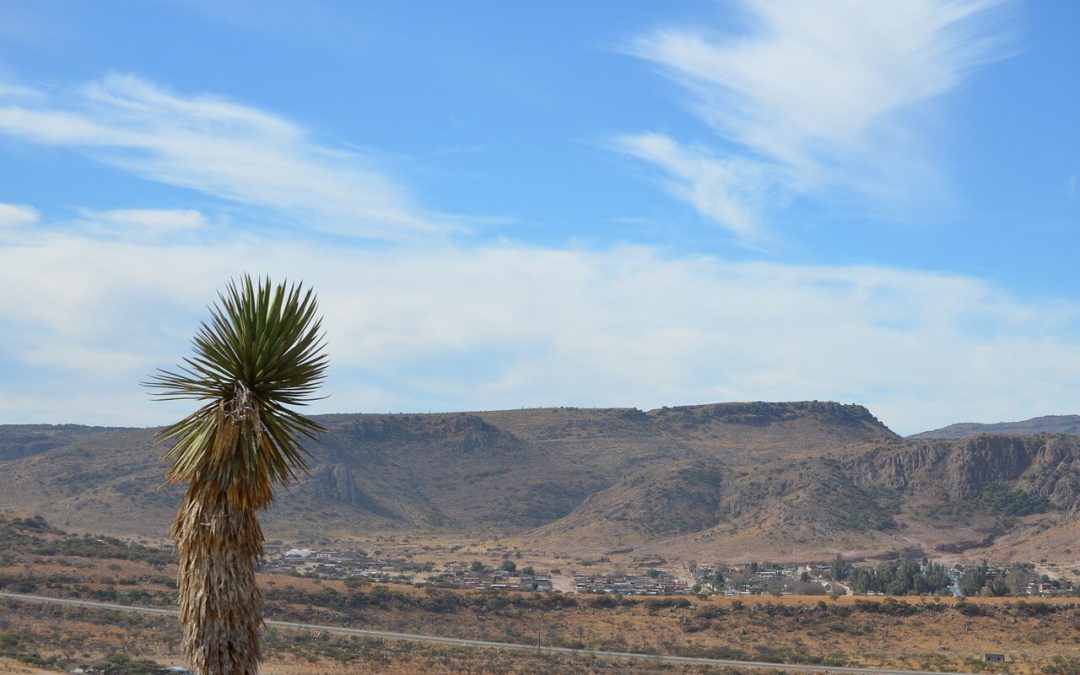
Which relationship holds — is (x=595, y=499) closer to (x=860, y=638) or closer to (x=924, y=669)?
(x=860, y=638)

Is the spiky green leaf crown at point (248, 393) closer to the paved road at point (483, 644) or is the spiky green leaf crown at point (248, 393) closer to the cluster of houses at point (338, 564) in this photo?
the paved road at point (483, 644)

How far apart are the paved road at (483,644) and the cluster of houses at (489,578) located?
23.3 m

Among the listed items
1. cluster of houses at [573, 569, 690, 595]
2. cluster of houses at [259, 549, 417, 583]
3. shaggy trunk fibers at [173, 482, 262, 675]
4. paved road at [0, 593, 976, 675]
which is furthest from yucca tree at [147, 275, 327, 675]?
cluster of houses at [259, 549, 417, 583]

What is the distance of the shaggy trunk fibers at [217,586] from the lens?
39.9ft

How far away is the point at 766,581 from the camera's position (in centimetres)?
9181

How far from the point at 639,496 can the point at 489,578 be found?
5920cm

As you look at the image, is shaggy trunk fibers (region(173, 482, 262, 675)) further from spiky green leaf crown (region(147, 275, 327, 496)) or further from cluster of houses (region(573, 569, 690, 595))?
cluster of houses (region(573, 569, 690, 595))

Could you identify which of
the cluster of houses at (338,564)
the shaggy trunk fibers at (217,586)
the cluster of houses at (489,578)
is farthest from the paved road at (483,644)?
the shaggy trunk fibers at (217,586)

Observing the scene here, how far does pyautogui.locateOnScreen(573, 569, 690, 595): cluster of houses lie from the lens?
266ft

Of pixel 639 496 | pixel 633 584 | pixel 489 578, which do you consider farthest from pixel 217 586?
pixel 639 496

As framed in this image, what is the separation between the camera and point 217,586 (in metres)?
12.1

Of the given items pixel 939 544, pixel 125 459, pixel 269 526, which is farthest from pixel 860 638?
pixel 125 459

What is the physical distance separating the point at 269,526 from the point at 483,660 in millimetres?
92330

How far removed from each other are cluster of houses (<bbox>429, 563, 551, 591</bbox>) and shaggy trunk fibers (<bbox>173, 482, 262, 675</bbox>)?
6770cm
